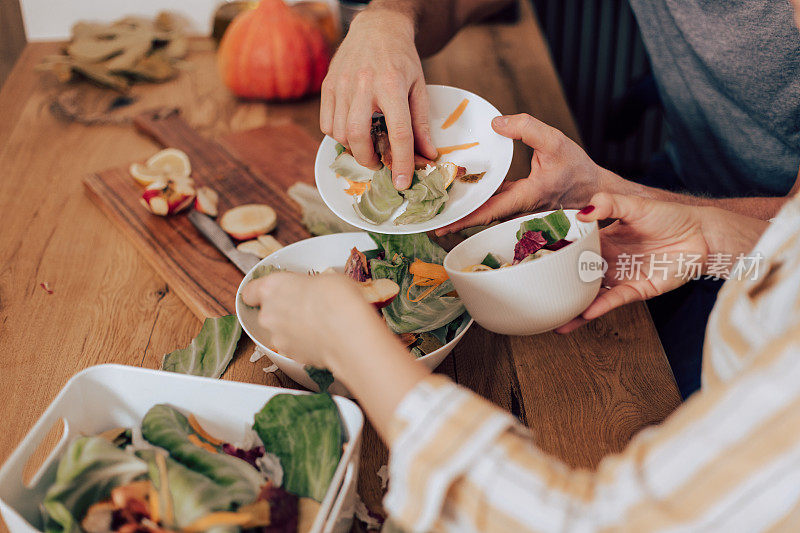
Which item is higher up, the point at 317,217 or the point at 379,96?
the point at 379,96

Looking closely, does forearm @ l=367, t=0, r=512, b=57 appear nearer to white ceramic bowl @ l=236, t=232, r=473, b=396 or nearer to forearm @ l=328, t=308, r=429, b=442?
white ceramic bowl @ l=236, t=232, r=473, b=396

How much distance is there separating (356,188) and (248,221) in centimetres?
26

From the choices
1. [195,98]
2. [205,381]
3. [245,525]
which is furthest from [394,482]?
[195,98]

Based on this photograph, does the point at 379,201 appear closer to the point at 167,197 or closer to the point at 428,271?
the point at 428,271

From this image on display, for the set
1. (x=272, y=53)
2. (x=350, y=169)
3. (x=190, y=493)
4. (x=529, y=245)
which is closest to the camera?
(x=190, y=493)

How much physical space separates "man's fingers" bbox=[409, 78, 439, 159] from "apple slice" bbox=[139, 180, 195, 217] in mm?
489

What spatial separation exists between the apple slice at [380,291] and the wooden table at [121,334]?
0.48ft

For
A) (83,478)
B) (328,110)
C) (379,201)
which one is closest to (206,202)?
(328,110)

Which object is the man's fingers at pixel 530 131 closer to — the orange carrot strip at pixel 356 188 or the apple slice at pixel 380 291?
the orange carrot strip at pixel 356 188

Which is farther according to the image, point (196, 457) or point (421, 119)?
point (421, 119)

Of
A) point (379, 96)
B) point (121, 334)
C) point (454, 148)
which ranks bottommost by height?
point (121, 334)


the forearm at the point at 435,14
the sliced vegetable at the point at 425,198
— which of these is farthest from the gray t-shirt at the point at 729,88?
the sliced vegetable at the point at 425,198

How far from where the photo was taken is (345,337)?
0.68m

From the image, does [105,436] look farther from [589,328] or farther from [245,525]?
[589,328]
